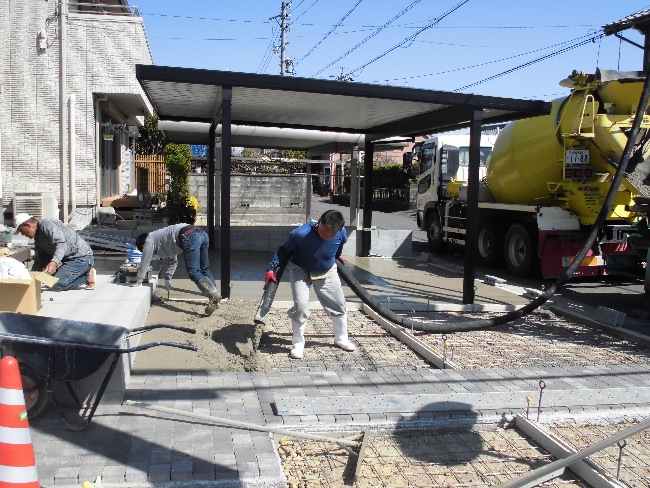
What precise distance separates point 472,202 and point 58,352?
Result: 615 cm

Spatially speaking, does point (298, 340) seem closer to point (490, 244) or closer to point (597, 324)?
point (597, 324)

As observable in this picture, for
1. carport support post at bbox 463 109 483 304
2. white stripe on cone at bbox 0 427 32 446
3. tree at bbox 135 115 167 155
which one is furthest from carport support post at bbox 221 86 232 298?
tree at bbox 135 115 167 155

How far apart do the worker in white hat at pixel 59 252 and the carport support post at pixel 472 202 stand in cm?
506

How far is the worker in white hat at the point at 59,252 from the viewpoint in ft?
22.7

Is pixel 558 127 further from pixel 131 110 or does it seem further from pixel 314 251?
pixel 131 110

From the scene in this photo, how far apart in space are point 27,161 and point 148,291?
809cm

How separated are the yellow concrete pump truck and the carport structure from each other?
228 centimetres

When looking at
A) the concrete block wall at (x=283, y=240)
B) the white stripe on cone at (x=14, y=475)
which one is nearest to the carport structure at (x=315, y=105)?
the concrete block wall at (x=283, y=240)

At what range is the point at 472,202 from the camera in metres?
8.77

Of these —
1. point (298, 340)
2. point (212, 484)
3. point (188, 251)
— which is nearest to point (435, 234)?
point (188, 251)

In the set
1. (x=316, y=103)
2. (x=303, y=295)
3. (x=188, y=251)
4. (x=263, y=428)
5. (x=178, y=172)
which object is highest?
(x=316, y=103)

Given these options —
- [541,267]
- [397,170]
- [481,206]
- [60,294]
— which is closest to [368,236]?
[481,206]

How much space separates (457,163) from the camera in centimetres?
1706

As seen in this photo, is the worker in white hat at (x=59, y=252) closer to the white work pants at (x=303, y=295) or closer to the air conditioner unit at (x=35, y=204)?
the white work pants at (x=303, y=295)
